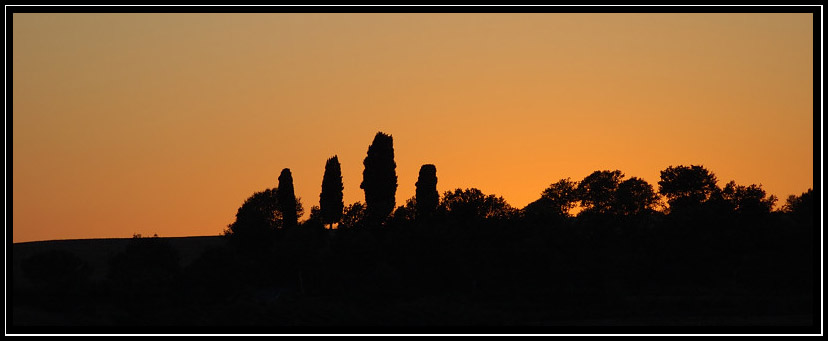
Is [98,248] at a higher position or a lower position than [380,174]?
lower

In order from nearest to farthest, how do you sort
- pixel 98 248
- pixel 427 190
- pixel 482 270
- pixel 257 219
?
pixel 482 270
pixel 257 219
pixel 427 190
pixel 98 248

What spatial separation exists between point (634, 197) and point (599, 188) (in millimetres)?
6795

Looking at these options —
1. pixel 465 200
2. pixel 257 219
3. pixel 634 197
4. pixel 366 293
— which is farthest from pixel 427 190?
pixel 366 293

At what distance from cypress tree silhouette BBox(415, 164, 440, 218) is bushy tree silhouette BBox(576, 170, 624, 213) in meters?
29.3

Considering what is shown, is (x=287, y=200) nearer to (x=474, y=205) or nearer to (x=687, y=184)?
(x=474, y=205)

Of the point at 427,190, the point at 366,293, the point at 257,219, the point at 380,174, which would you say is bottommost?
the point at 366,293

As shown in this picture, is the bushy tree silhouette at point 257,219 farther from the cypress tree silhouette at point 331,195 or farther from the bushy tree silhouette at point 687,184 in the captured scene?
the bushy tree silhouette at point 687,184

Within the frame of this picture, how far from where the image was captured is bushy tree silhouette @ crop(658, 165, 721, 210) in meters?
148

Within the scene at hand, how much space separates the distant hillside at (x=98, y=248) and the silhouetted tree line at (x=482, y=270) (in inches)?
916

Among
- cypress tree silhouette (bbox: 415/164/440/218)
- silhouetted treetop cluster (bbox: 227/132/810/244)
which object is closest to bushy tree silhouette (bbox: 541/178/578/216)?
silhouetted treetop cluster (bbox: 227/132/810/244)

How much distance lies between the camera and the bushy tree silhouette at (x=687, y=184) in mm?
147625

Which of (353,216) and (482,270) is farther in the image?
(353,216)

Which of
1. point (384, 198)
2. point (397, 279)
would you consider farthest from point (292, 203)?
point (397, 279)

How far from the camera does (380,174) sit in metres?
136
